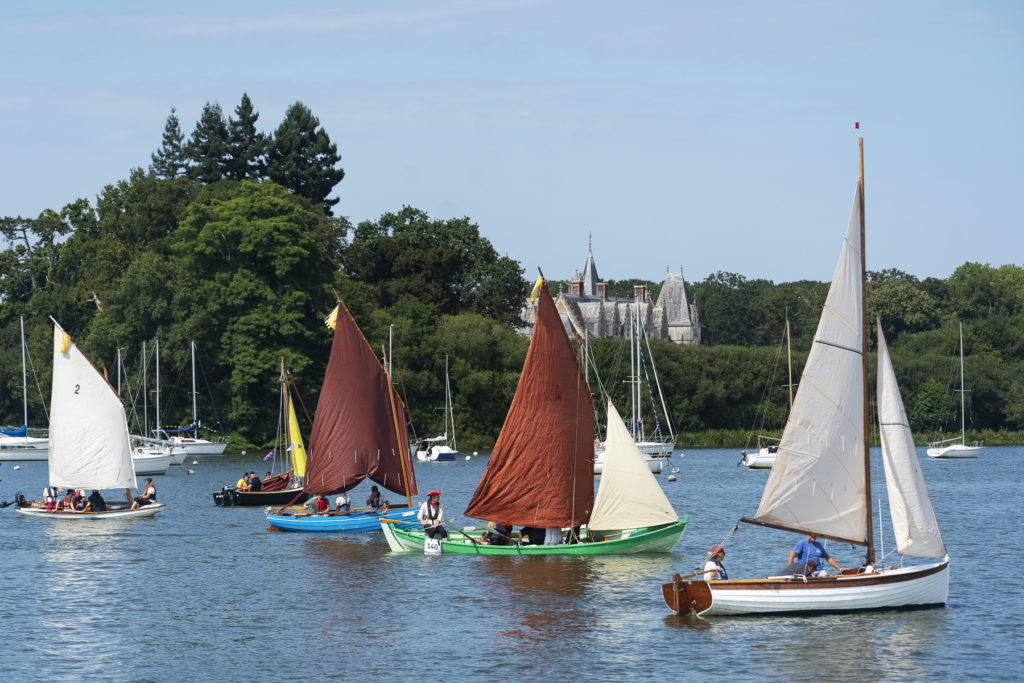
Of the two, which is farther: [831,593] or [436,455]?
[436,455]

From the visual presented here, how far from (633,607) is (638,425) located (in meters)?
66.5

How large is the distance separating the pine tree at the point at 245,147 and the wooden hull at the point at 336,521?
94393mm

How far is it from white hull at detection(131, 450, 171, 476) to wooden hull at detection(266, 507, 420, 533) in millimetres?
39301

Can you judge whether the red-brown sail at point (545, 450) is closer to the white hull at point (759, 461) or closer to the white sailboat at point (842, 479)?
the white sailboat at point (842, 479)

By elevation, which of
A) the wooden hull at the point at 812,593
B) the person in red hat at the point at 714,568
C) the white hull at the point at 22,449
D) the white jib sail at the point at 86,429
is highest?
the white jib sail at the point at 86,429

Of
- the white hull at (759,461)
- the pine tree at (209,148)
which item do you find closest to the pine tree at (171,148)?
the pine tree at (209,148)

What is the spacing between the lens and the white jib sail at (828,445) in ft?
98.3

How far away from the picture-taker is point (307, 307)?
336ft

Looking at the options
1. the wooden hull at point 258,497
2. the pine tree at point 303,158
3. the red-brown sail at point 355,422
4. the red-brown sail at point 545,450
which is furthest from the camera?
the pine tree at point 303,158

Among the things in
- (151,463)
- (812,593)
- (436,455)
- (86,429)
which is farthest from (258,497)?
(436,455)

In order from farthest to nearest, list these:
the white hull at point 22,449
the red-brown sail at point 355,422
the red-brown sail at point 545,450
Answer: the white hull at point 22,449 < the red-brown sail at point 355,422 < the red-brown sail at point 545,450

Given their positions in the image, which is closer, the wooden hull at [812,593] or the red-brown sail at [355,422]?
the wooden hull at [812,593]

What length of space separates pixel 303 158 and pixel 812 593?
389 ft

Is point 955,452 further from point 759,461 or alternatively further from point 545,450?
point 545,450
